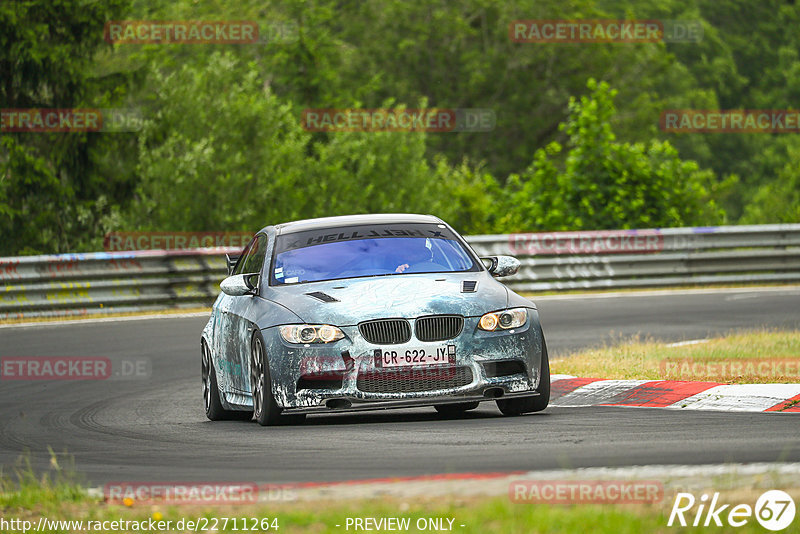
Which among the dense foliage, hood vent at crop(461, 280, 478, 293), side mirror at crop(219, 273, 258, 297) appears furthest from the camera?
the dense foliage

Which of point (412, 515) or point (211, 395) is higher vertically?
point (412, 515)

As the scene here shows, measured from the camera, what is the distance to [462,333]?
382 inches

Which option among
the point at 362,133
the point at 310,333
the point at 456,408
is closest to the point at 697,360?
the point at 456,408

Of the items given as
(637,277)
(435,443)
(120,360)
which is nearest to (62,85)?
(637,277)

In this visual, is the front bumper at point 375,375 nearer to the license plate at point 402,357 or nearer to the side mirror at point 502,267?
the license plate at point 402,357

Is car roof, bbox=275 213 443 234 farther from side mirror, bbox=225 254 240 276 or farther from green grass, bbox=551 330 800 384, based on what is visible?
green grass, bbox=551 330 800 384

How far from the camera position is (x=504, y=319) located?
389 inches

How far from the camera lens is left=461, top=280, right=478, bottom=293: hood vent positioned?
10.0 meters

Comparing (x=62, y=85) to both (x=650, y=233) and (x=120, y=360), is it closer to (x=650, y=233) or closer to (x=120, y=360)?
(x=650, y=233)

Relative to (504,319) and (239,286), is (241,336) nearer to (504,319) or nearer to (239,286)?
(239,286)

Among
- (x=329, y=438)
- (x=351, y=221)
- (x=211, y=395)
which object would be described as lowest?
(x=211, y=395)

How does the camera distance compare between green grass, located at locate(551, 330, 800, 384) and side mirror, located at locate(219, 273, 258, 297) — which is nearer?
side mirror, located at locate(219, 273, 258, 297)

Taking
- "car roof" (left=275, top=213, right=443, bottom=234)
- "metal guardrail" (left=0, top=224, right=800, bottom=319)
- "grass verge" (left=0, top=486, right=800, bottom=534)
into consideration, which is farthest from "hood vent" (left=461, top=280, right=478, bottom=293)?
"metal guardrail" (left=0, top=224, right=800, bottom=319)

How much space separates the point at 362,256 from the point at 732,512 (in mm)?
5622
